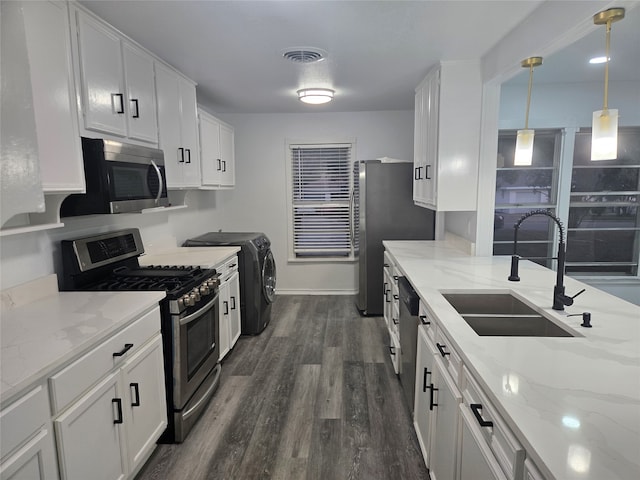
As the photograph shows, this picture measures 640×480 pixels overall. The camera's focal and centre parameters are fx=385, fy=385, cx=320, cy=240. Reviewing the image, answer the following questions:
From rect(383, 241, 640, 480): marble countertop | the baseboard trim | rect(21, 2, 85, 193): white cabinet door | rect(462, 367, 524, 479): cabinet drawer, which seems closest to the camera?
rect(383, 241, 640, 480): marble countertop

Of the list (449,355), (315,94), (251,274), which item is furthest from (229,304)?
(449,355)

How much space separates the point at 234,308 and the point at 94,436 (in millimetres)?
1965

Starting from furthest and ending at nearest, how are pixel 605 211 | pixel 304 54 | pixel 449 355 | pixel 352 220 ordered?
pixel 352 220 < pixel 605 211 < pixel 304 54 < pixel 449 355

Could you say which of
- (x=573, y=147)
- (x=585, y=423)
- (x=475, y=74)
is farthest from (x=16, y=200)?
(x=573, y=147)

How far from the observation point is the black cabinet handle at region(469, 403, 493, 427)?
3.65ft

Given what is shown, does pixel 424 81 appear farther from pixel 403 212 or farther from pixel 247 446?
pixel 247 446

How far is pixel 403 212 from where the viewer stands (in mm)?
4176

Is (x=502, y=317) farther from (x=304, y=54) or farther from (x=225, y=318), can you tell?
(x=225, y=318)

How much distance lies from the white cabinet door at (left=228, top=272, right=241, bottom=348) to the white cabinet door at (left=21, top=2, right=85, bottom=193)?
1711 millimetres

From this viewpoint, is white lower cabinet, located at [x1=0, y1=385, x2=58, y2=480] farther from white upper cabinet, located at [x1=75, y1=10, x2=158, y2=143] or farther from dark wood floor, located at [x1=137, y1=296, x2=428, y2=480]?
white upper cabinet, located at [x1=75, y1=10, x2=158, y2=143]

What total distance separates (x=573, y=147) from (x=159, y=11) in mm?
3969

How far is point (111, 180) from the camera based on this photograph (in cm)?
206

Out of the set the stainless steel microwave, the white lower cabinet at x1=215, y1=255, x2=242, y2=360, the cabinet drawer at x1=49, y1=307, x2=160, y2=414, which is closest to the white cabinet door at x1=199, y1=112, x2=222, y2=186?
the white lower cabinet at x1=215, y1=255, x2=242, y2=360

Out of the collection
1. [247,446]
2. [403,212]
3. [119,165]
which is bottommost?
[247,446]
